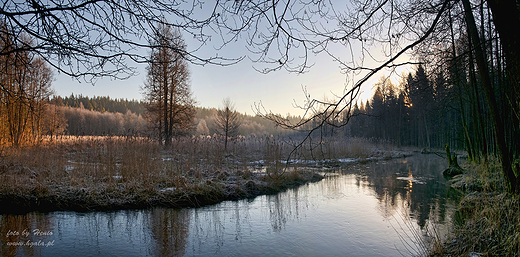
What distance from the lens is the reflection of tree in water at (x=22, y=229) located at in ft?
13.7

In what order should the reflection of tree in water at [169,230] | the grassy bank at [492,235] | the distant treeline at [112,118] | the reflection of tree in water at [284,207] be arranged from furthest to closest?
1. the distant treeline at [112,118]
2. the reflection of tree in water at [284,207]
3. the reflection of tree in water at [169,230]
4. the grassy bank at [492,235]

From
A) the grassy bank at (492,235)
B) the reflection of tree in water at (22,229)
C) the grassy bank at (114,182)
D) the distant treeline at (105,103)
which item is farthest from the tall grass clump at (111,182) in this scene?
the distant treeline at (105,103)

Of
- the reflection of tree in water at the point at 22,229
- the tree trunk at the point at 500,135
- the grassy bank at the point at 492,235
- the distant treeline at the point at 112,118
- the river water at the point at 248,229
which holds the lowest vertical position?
the river water at the point at 248,229

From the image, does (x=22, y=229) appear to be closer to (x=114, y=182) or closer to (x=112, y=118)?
(x=114, y=182)

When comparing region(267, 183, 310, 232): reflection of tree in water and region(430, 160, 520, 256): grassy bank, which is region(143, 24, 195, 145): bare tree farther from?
region(430, 160, 520, 256): grassy bank

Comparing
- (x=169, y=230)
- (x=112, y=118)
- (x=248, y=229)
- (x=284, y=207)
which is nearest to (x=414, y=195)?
(x=284, y=207)

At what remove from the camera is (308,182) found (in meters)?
10.4

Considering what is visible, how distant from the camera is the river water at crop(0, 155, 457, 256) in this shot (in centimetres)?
438

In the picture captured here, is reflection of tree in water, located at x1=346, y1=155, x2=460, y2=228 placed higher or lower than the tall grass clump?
lower

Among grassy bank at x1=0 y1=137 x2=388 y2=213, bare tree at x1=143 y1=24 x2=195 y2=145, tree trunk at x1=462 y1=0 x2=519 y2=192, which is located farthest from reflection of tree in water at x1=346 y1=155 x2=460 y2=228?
bare tree at x1=143 y1=24 x2=195 y2=145

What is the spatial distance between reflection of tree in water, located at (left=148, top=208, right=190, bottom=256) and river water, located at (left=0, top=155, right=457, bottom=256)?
15mm

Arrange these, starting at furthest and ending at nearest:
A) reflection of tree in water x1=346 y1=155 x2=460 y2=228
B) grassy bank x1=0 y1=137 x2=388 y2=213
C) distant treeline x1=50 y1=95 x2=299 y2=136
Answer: distant treeline x1=50 y1=95 x2=299 y2=136, grassy bank x1=0 y1=137 x2=388 y2=213, reflection of tree in water x1=346 y1=155 x2=460 y2=228

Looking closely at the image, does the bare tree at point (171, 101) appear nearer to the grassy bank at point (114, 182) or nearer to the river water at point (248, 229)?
the grassy bank at point (114, 182)

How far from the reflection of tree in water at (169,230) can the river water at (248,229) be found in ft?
0.05
